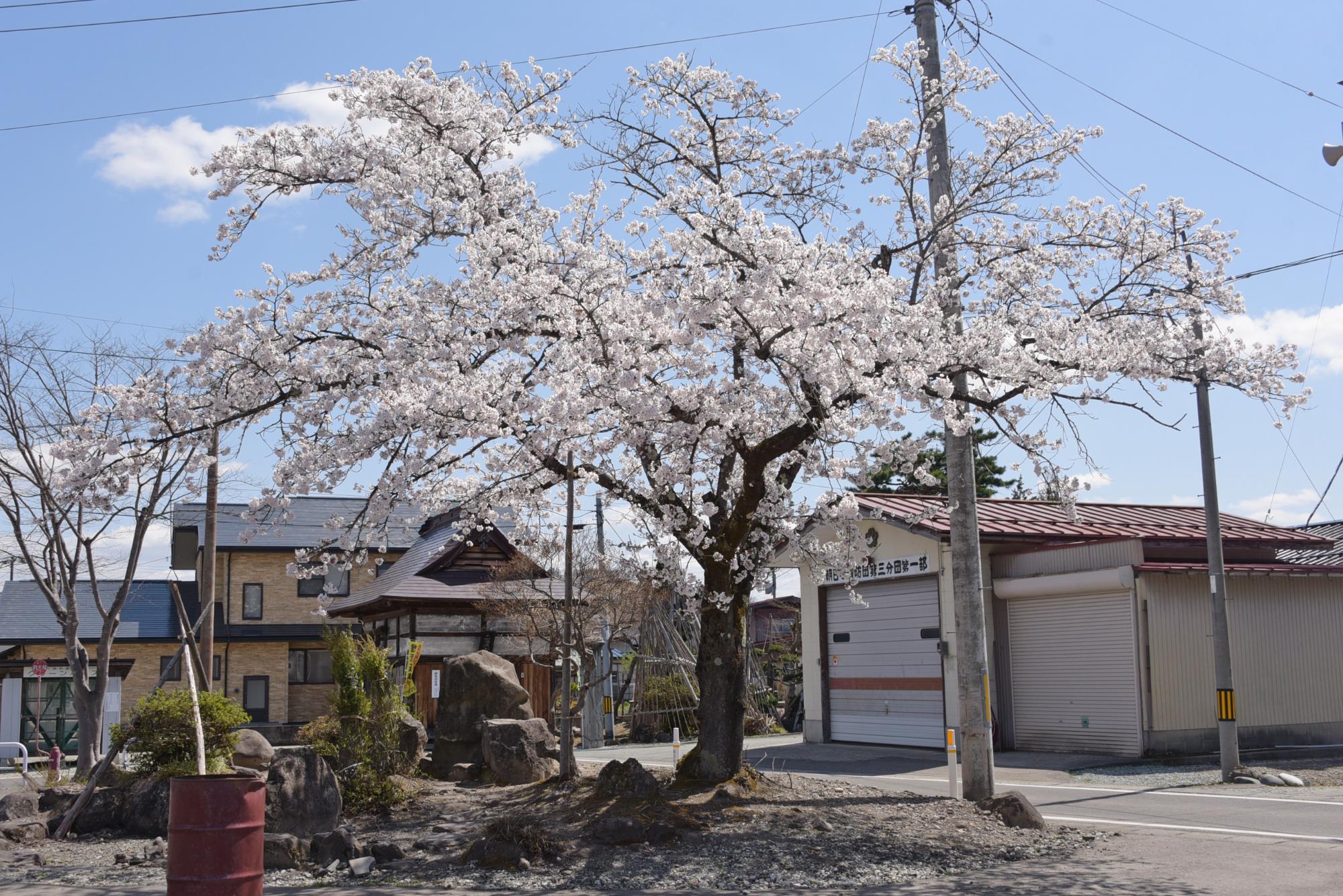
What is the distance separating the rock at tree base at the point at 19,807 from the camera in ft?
43.0

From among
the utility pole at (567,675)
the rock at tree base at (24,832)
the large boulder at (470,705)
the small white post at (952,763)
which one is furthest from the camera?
the large boulder at (470,705)

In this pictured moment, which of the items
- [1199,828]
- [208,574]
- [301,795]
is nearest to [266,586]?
[208,574]

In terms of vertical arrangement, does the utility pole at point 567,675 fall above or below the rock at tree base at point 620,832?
above

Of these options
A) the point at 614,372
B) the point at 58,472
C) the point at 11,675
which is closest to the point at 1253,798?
the point at 614,372

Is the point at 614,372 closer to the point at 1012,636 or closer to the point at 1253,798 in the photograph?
the point at 1253,798

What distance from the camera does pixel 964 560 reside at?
512 inches

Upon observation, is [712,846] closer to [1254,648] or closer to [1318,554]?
[1254,648]

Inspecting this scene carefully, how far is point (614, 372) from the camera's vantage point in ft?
36.6

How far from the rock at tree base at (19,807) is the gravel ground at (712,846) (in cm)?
144

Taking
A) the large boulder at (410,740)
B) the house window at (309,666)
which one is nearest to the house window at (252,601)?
the house window at (309,666)

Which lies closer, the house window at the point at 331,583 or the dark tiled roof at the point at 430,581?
the dark tiled roof at the point at 430,581

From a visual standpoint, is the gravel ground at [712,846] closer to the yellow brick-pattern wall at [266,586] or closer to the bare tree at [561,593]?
the bare tree at [561,593]

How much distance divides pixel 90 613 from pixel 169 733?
24397 millimetres

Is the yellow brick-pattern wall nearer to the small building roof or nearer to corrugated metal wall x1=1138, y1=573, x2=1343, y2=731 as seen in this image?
the small building roof
